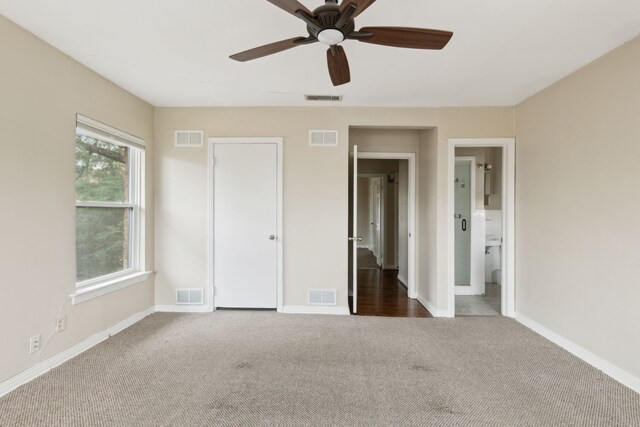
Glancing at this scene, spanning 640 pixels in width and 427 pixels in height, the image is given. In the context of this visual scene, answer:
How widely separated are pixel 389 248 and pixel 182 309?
4.12m

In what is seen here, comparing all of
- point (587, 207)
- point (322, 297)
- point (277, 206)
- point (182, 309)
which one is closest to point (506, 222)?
point (587, 207)

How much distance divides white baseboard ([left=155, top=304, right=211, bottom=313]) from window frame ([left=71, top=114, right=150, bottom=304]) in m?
0.45

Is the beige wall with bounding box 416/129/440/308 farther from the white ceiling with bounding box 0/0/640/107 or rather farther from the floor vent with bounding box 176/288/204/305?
the floor vent with bounding box 176/288/204/305

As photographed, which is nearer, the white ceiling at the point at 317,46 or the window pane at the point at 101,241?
the white ceiling at the point at 317,46

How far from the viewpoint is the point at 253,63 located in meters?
2.59

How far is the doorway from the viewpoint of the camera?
3711 millimetres

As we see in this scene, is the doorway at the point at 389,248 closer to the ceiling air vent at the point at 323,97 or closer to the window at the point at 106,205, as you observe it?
the ceiling air vent at the point at 323,97

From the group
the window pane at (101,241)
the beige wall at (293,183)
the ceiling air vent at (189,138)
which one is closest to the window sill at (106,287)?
the window pane at (101,241)

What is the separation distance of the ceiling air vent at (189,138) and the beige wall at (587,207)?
373 cm

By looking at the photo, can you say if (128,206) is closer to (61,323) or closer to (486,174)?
(61,323)

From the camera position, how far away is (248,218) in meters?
3.66

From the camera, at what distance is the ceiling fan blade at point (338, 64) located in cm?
176

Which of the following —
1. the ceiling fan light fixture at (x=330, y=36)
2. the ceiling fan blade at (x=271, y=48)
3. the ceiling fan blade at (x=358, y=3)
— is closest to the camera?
the ceiling fan blade at (x=358, y=3)

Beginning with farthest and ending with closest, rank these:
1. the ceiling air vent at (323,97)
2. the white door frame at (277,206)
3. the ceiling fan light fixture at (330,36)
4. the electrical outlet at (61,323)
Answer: the white door frame at (277,206), the ceiling air vent at (323,97), the electrical outlet at (61,323), the ceiling fan light fixture at (330,36)
